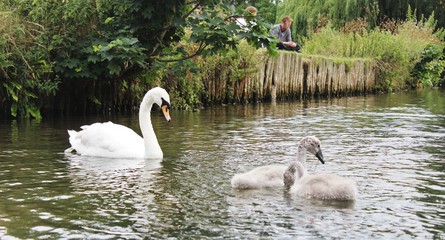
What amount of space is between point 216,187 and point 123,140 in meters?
3.02

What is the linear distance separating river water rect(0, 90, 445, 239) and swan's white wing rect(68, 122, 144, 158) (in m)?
0.24

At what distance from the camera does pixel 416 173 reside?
31.8 feet

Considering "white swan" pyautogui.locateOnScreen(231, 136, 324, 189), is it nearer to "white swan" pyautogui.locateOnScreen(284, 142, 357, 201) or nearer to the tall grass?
"white swan" pyautogui.locateOnScreen(284, 142, 357, 201)

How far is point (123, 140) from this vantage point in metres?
11.5

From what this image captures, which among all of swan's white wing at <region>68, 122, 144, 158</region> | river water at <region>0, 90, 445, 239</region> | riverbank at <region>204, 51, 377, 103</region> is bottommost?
river water at <region>0, 90, 445, 239</region>

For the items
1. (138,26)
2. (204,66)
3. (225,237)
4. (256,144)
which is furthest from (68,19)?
(225,237)

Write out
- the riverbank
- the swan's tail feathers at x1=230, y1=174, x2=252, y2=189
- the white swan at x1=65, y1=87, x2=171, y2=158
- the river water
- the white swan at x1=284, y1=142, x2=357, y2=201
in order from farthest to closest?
the riverbank, the white swan at x1=65, y1=87, x2=171, y2=158, the swan's tail feathers at x1=230, y1=174, x2=252, y2=189, the white swan at x1=284, y1=142, x2=357, y2=201, the river water

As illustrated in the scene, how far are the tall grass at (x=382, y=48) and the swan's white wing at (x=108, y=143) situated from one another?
18.8m

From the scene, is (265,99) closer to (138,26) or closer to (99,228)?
(138,26)

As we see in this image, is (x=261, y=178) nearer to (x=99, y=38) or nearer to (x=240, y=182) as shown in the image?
(x=240, y=182)

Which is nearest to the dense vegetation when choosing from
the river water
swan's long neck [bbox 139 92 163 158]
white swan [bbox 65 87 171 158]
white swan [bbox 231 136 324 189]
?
the river water

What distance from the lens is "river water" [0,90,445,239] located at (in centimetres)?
685

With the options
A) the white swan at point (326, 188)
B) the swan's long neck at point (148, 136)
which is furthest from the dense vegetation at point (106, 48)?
the white swan at point (326, 188)

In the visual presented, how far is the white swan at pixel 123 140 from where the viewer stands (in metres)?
11.3
